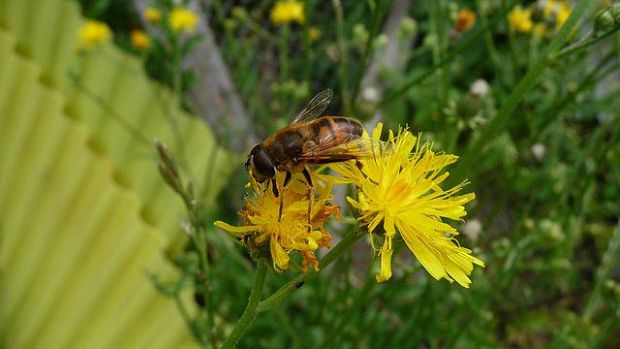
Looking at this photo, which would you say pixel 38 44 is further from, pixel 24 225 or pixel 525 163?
pixel 525 163

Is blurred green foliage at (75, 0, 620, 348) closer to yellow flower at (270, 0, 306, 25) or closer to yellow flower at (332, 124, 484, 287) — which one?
yellow flower at (270, 0, 306, 25)

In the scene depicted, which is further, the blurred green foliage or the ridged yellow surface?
the ridged yellow surface

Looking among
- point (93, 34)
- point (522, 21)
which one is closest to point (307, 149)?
point (522, 21)

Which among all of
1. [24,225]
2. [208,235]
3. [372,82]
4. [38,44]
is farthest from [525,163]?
[38,44]

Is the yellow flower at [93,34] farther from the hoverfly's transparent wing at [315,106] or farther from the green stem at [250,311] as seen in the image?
the green stem at [250,311]

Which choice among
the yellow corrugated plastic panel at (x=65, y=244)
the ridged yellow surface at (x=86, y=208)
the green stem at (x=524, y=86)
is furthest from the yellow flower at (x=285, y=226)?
the yellow corrugated plastic panel at (x=65, y=244)

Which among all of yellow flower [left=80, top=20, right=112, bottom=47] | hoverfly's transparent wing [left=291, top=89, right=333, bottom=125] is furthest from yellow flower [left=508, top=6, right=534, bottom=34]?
yellow flower [left=80, top=20, right=112, bottom=47]

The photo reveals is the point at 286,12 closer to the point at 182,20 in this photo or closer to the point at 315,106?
the point at 182,20
